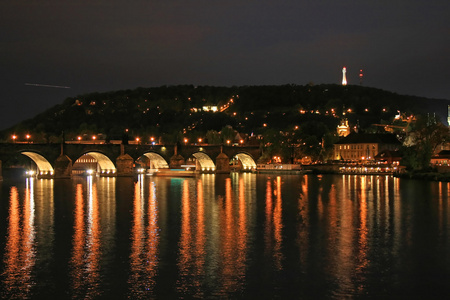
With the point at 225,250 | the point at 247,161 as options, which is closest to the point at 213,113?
the point at 247,161

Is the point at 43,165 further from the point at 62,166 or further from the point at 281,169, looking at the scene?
the point at 281,169

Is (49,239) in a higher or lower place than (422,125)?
lower

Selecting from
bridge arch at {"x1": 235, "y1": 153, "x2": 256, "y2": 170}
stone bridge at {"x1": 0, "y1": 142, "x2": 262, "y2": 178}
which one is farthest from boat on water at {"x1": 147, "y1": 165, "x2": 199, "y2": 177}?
bridge arch at {"x1": 235, "y1": 153, "x2": 256, "y2": 170}

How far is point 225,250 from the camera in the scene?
20.3 metres

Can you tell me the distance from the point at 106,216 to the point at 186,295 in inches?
627

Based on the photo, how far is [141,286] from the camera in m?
15.8

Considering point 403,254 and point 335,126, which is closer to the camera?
point 403,254

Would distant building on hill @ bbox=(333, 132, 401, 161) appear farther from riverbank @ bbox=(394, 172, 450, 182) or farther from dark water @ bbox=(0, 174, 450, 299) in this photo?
dark water @ bbox=(0, 174, 450, 299)

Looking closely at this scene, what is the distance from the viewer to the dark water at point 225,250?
15609 mm

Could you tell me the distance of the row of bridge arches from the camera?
69.1 meters

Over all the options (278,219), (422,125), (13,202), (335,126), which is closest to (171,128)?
(335,126)

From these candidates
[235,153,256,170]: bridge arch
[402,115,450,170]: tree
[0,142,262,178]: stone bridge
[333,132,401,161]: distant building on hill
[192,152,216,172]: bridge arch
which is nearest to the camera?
[0,142,262,178]: stone bridge

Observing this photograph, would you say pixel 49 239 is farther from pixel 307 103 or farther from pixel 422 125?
pixel 307 103

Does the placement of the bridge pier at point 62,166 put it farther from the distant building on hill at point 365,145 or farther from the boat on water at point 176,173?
the distant building on hill at point 365,145
